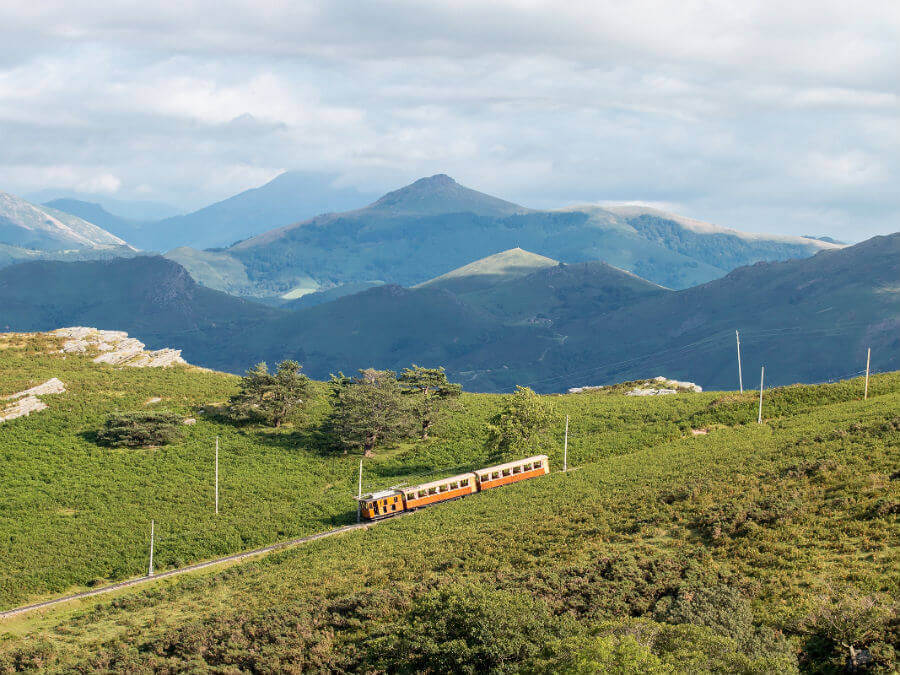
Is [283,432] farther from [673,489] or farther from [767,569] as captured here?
[767,569]

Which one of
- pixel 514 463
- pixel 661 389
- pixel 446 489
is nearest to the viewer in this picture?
pixel 446 489

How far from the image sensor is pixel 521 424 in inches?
2874

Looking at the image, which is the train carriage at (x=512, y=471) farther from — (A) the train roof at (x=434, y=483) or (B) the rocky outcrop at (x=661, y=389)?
(B) the rocky outcrop at (x=661, y=389)

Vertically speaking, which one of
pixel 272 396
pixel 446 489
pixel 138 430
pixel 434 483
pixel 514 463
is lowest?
pixel 446 489

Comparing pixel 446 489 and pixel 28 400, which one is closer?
pixel 446 489

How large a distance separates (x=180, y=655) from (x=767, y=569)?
27.2 metres

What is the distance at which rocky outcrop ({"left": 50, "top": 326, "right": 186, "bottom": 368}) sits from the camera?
104 meters

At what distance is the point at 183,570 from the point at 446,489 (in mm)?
21237

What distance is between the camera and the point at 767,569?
34344 millimetres

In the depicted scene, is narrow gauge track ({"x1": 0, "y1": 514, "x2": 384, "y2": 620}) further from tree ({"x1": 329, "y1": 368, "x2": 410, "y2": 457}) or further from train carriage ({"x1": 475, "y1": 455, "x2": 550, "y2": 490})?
tree ({"x1": 329, "y1": 368, "x2": 410, "y2": 457})

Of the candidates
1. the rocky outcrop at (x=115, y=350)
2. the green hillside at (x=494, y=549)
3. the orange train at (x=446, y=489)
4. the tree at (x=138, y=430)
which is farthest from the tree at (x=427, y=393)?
the rocky outcrop at (x=115, y=350)

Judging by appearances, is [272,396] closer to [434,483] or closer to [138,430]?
[138,430]

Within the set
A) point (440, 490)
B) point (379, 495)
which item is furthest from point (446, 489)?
point (379, 495)

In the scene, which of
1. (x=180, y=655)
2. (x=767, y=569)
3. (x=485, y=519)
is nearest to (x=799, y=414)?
(x=485, y=519)
